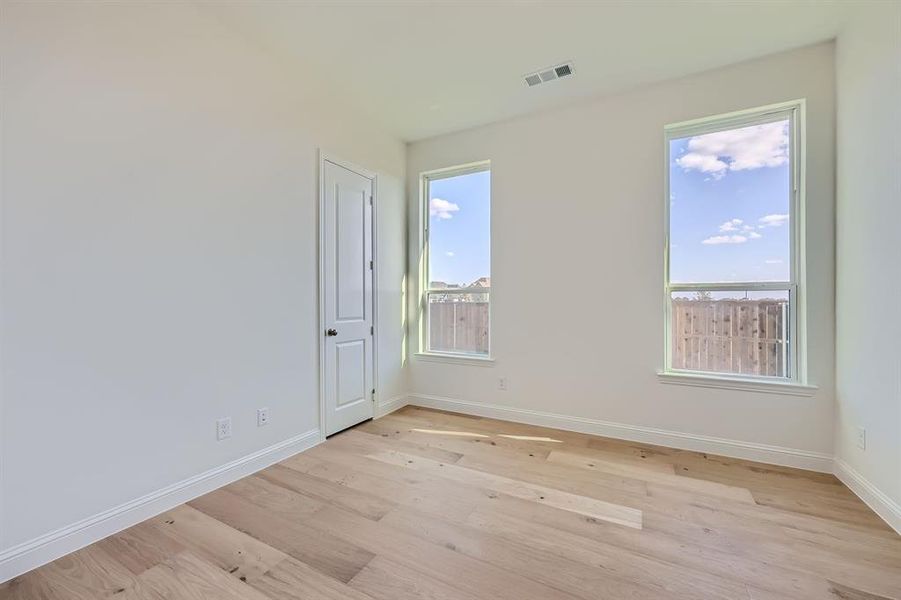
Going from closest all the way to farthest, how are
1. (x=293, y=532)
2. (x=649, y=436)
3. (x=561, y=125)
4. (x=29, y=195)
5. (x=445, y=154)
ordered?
(x=29, y=195)
(x=293, y=532)
(x=649, y=436)
(x=561, y=125)
(x=445, y=154)

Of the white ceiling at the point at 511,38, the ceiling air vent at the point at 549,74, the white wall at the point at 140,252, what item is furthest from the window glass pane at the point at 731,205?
the white wall at the point at 140,252

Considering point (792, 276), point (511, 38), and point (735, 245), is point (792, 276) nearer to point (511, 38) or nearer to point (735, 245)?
point (735, 245)

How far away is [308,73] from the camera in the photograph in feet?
9.38

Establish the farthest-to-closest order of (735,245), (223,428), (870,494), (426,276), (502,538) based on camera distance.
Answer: (426,276) → (735,245) → (223,428) → (870,494) → (502,538)

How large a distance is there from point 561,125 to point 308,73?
2.11m

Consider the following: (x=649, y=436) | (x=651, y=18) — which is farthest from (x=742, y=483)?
(x=651, y=18)

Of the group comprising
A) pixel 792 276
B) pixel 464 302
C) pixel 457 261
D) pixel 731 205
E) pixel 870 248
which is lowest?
pixel 464 302

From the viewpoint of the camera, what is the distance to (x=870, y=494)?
2080 mm

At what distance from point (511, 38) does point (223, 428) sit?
3.10 m

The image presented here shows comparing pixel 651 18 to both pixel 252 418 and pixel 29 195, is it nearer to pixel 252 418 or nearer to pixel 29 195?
pixel 29 195

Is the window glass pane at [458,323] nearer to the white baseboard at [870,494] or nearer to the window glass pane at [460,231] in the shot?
the window glass pane at [460,231]

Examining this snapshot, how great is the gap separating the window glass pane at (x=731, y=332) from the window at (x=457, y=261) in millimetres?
1648

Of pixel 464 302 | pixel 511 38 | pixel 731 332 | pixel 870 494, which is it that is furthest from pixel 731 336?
pixel 511 38

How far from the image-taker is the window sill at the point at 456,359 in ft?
12.1
